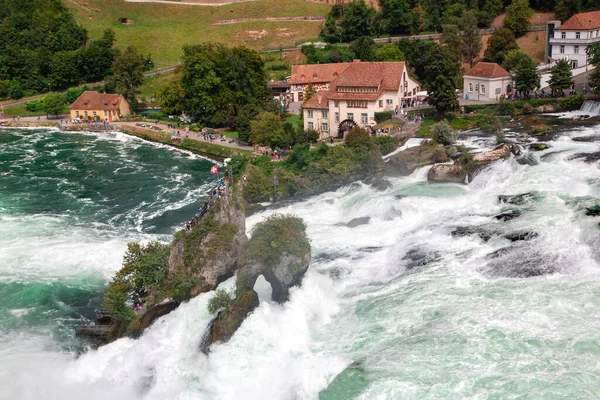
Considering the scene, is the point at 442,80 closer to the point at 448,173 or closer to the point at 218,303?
the point at 448,173

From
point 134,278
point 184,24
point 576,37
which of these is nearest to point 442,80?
point 576,37

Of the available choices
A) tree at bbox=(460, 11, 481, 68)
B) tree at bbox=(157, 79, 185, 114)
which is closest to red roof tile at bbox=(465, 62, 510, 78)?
tree at bbox=(460, 11, 481, 68)

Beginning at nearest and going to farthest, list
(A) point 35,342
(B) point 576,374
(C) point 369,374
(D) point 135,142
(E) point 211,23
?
(B) point 576,374 < (C) point 369,374 < (A) point 35,342 < (D) point 135,142 < (E) point 211,23

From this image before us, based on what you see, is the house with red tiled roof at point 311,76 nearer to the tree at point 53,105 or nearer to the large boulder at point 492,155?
the large boulder at point 492,155

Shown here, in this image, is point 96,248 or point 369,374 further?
point 96,248

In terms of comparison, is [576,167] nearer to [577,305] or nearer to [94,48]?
[577,305]

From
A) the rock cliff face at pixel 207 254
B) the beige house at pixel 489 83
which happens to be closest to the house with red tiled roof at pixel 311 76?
the beige house at pixel 489 83

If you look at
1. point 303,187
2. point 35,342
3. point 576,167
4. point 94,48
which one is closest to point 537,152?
point 576,167
